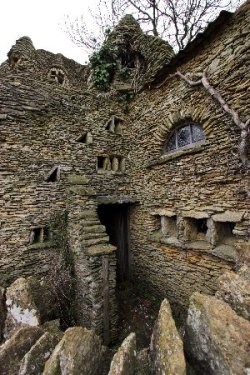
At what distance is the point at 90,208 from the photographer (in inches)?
205

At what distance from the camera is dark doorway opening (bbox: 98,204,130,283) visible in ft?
23.6

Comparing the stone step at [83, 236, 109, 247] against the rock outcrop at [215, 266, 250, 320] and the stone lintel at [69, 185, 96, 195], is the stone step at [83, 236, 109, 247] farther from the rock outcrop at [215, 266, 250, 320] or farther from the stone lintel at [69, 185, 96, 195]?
the rock outcrop at [215, 266, 250, 320]

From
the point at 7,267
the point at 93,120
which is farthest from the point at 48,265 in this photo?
the point at 93,120

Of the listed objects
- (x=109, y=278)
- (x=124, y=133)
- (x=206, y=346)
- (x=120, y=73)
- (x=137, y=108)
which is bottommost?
(x=109, y=278)

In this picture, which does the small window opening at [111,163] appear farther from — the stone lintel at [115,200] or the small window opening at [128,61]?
the small window opening at [128,61]

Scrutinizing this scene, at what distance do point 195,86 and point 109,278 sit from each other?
4.74 metres

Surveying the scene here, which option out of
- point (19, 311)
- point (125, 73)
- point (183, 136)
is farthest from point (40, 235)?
point (125, 73)

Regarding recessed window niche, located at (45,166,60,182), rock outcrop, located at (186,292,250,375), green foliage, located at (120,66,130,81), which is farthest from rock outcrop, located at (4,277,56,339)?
green foliage, located at (120,66,130,81)

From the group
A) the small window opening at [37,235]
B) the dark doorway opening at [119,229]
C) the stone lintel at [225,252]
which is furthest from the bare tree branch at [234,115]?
the small window opening at [37,235]

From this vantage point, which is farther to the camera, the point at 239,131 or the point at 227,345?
the point at 239,131

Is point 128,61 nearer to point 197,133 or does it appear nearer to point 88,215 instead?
point 197,133

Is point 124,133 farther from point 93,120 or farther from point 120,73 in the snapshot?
point 120,73

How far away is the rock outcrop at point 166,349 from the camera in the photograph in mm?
1065

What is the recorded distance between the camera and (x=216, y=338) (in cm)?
115
